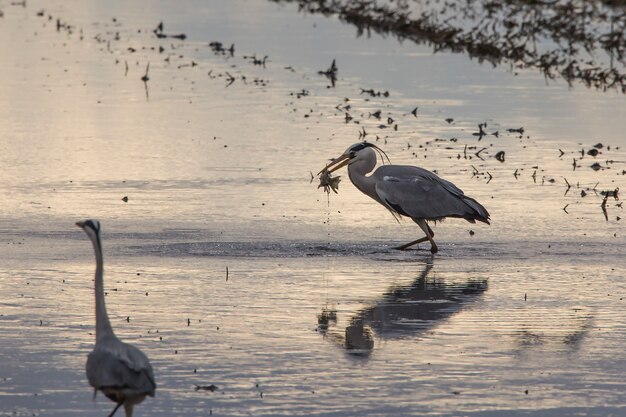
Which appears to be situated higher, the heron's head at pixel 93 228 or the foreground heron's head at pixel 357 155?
the foreground heron's head at pixel 357 155

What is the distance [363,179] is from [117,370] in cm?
714

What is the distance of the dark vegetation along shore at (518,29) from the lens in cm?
2828

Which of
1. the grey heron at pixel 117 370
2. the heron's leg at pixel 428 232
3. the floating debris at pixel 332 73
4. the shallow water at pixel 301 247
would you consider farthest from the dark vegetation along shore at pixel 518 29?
the grey heron at pixel 117 370

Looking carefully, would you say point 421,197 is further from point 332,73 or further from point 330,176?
point 332,73

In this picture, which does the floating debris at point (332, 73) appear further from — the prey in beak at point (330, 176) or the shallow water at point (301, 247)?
the prey in beak at point (330, 176)

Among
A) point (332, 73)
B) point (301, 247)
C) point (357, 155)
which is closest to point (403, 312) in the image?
point (301, 247)

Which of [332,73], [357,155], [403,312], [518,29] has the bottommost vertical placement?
[403,312]

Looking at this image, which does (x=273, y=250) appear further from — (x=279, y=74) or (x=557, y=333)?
(x=279, y=74)

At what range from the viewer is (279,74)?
27078 millimetres

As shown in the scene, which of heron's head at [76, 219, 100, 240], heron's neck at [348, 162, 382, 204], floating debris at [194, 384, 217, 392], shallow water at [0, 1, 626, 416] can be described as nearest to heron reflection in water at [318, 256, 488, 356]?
shallow water at [0, 1, 626, 416]

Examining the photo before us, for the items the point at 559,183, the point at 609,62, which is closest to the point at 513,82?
the point at 609,62

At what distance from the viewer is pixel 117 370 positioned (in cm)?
866

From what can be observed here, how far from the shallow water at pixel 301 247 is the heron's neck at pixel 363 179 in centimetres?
35

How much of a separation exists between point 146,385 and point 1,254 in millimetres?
4961
